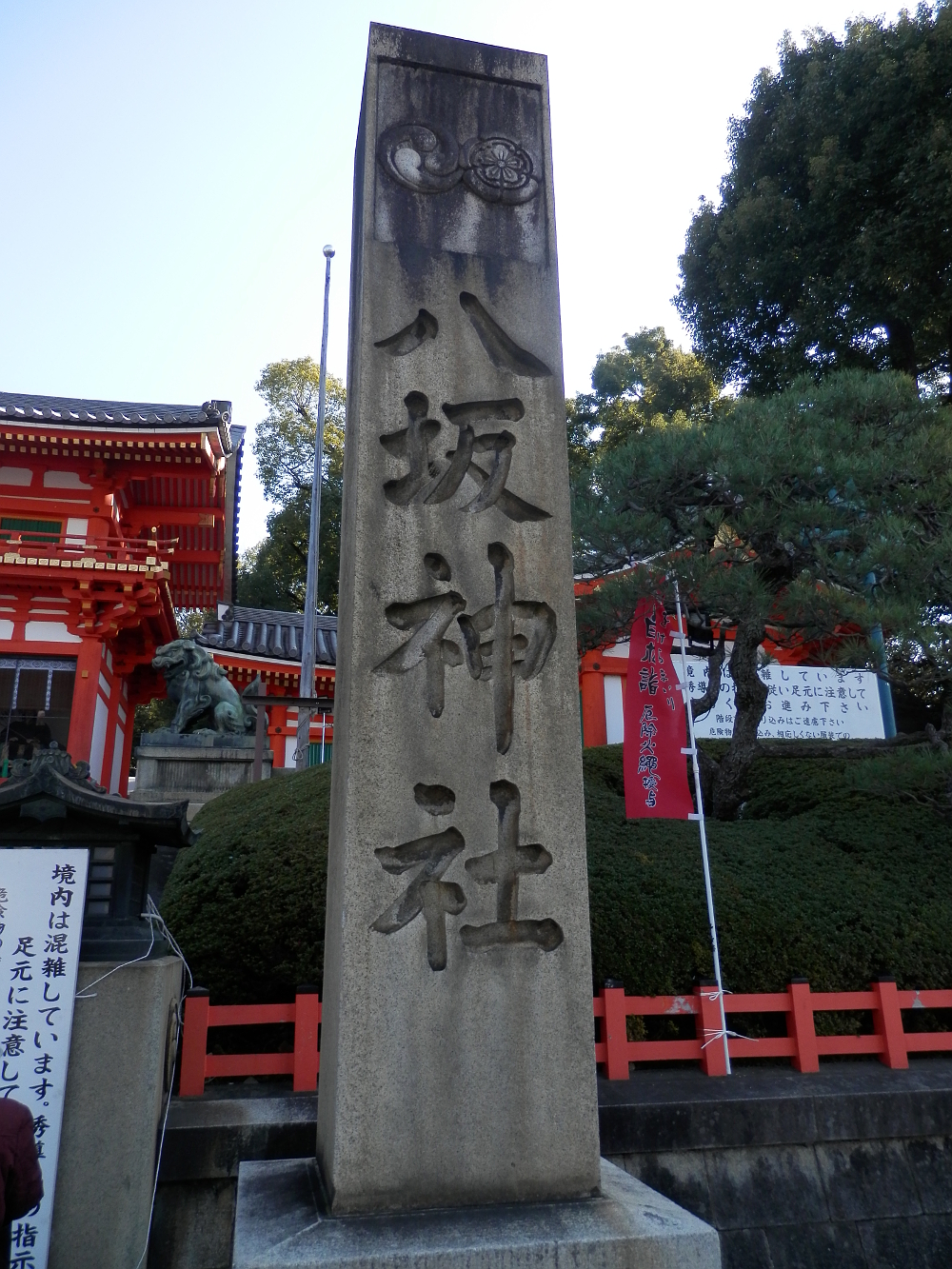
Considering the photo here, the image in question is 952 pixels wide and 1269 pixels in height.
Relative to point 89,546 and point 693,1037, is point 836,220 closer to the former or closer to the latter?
point 693,1037

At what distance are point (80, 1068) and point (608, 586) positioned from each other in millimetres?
5046

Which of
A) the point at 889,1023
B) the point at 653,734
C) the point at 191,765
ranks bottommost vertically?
the point at 889,1023

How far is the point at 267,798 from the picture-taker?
6.99 metres

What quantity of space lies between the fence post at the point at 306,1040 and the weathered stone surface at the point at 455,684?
1.63 m

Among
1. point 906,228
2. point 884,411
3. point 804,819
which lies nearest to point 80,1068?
point 804,819

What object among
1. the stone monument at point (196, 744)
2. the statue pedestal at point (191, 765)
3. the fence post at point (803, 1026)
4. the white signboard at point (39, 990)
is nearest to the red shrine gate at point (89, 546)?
the stone monument at point (196, 744)

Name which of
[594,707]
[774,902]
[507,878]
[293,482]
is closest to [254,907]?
[507,878]

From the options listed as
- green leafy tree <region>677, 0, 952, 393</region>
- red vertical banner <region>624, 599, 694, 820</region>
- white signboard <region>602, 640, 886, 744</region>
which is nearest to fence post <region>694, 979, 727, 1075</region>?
red vertical banner <region>624, 599, 694, 820</region>

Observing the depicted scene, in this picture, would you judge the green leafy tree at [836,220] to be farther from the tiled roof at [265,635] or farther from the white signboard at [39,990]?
the white signboard at [39,990]

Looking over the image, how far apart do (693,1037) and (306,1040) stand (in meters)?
2.35

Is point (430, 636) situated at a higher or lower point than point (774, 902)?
higher

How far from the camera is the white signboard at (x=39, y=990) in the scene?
135 inches

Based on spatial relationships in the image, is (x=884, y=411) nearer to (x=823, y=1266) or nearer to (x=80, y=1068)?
(x=823, y=1266)

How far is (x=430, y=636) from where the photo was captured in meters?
2.94
